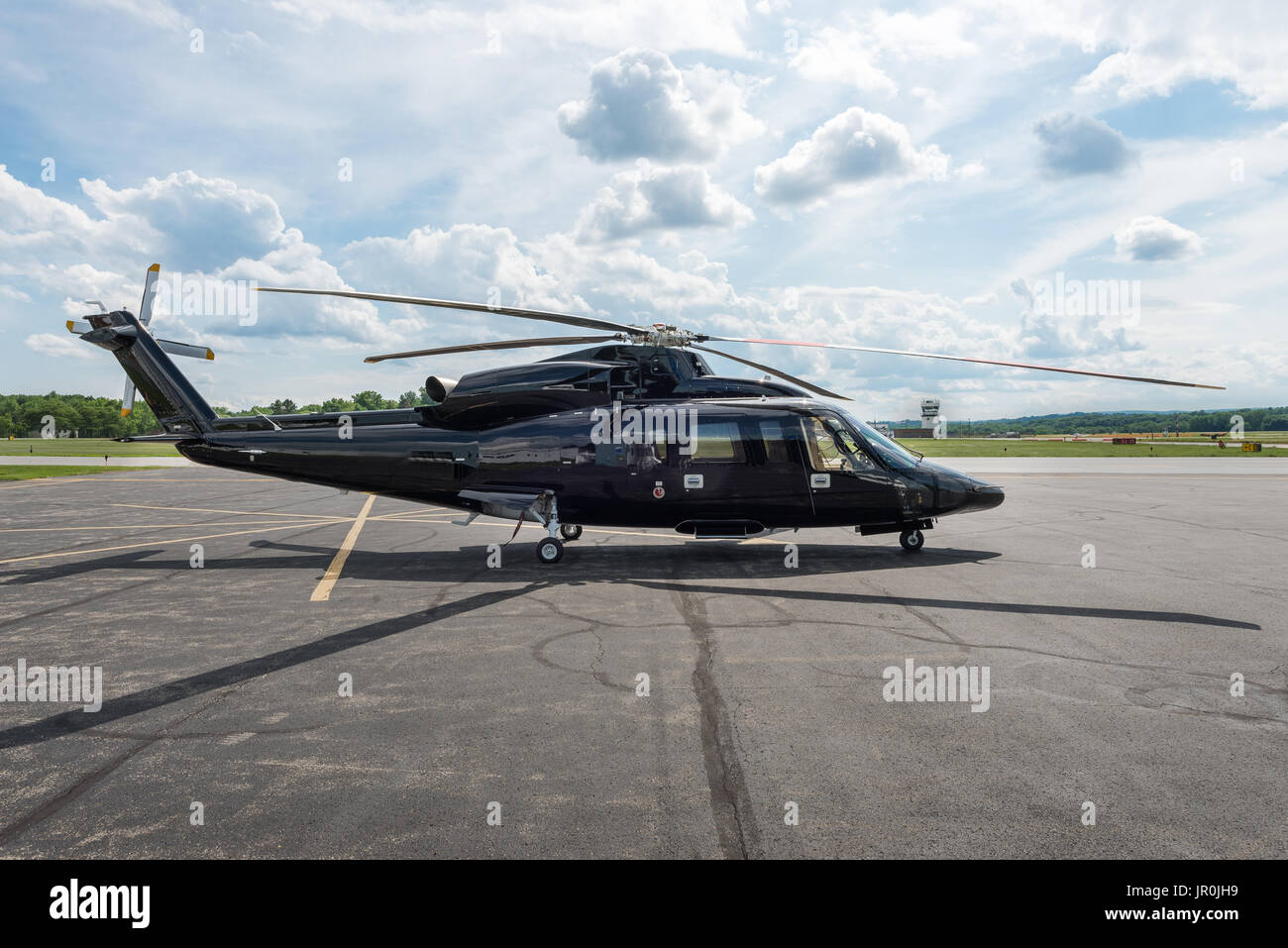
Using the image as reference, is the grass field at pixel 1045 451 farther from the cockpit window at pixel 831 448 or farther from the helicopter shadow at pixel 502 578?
the cockpit window at pixel 831 448

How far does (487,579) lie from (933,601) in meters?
6.19

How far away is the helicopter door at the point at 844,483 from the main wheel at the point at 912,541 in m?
0.92

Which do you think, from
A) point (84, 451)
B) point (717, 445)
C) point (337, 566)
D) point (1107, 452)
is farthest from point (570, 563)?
point (84, 451)

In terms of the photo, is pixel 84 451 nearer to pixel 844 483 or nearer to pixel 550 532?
pixel 550 532

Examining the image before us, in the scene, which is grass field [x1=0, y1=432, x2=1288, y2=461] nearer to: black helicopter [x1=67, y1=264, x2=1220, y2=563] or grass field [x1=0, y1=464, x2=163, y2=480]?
grass field [x1=0, y1=464, x2=163, y2=480]

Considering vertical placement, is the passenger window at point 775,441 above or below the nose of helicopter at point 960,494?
above

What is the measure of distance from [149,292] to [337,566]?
26.0 ft

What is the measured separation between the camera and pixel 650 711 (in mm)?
5309

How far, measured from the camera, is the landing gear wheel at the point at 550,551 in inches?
455

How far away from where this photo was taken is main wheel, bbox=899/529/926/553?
492 inches

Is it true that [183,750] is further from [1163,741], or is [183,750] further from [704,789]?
[1163,741]

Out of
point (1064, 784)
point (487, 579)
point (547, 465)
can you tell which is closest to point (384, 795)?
point (1064, 784)

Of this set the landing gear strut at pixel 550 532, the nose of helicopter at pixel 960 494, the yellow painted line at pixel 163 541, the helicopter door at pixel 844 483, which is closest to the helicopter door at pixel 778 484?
the helicopter door at pixel 844 483

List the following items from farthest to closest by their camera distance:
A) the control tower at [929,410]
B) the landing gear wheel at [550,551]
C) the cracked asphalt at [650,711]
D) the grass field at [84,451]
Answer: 1. the control tower at [929,410]
2. the grass field at [84,451]
3. the landing gear wheel at [550,551]
4. the cracked asphalt at [650,711]
